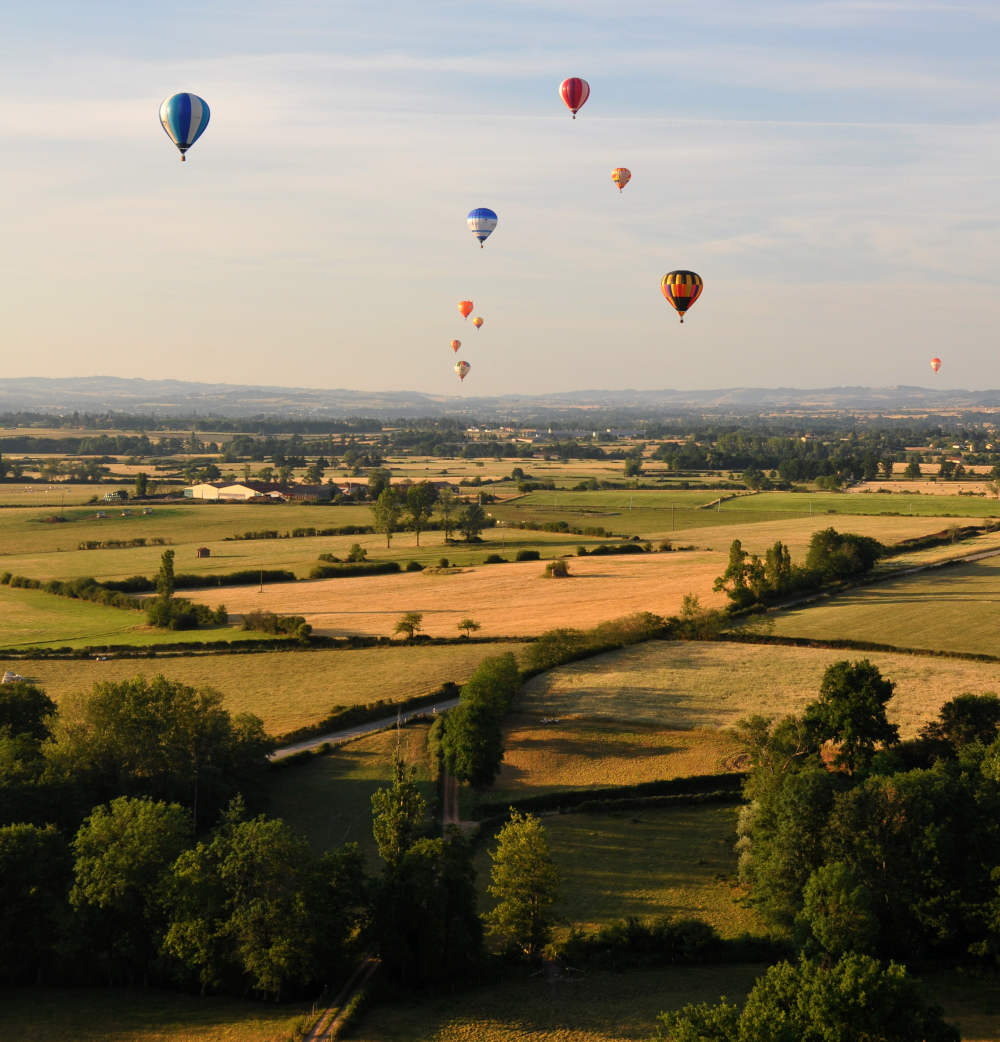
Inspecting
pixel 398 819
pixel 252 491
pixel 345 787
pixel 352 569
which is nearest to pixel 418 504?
pixel 352 569

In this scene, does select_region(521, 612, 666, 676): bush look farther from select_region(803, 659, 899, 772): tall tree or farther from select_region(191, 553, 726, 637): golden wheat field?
select_region(803, 659, 899, 772): tall tree

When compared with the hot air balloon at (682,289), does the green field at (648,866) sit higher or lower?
lower

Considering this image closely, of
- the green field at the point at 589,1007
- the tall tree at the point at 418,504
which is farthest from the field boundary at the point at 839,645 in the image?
the tall tree at the point at 418,504

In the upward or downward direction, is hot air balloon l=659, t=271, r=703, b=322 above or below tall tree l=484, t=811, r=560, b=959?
above

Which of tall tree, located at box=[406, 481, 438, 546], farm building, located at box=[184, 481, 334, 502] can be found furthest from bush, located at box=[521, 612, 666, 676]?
farm building, located at box=[184, 481, 334, 502]

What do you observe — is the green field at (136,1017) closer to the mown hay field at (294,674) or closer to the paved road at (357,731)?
the paved road at (357,731)

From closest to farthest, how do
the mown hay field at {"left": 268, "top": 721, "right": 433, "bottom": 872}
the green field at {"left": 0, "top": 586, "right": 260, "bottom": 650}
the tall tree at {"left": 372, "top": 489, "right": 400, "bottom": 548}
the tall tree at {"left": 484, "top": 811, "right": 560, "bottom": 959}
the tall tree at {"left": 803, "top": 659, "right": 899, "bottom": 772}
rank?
the tall tree at {"left": 484, "top": 811, "right": 560, "bottom": 959} → the mown hay field at {"left": 268, "top": 721, "right": 433, "bottom": 872} → the tall tree at {"left": 803, "top": 659, "right": 899, "bottom": 772} → the green field at {"left": 0, "top": 586, "right": 260, "bottom": 650} → the tall tree at {"left": 372, "top": 489, "right": 400, "bottom": 548}

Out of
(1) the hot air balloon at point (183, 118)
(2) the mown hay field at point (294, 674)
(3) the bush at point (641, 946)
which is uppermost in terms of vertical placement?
(1) the hot air balloon at point (183, 118)
